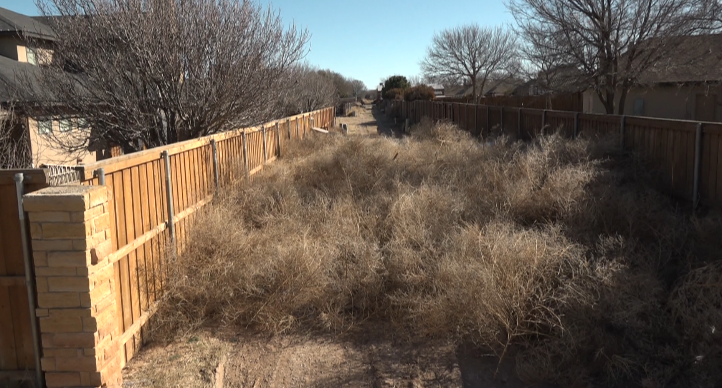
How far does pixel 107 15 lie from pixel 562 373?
28.8 ft

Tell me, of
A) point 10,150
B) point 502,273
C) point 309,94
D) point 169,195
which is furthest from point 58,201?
point 309,94

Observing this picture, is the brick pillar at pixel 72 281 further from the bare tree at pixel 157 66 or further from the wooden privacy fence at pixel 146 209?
the bare tree at pixel 157 66

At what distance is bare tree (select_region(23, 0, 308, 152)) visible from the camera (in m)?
9.52

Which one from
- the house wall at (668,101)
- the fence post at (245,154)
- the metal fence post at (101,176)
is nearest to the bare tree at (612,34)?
the house wall at (668,101)

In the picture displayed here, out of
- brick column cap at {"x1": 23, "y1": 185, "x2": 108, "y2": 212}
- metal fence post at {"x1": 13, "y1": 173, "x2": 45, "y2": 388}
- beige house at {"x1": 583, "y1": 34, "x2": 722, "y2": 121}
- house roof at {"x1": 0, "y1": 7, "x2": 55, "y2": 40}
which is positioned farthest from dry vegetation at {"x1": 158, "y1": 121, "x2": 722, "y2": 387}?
house roof at {"x1": 0, "y1": 7, "x2": 55, "y2": 40}

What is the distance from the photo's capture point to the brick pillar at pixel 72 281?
3.95m

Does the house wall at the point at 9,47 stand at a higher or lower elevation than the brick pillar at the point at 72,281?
higher

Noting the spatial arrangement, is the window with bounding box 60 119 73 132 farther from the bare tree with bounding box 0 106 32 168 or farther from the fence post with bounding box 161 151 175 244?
the fence post with bounding box 161 151 175 244

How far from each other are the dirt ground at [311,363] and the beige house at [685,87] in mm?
12683

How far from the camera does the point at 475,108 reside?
2120 cm

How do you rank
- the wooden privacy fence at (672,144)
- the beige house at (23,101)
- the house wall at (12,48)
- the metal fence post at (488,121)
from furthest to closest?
1. the house wall at (12,48)
2. the metal fence post at (488,121)
3. the beige house at (23,101)
4. the wooden privacy fence at (672,144)

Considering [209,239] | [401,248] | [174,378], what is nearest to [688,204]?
[401,248]

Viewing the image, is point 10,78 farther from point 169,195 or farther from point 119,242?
point 119,242

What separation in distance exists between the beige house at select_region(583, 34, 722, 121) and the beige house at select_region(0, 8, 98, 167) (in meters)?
13.7
